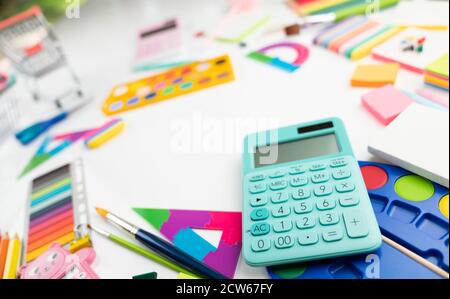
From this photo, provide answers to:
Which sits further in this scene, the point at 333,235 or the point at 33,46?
the point at 33,46

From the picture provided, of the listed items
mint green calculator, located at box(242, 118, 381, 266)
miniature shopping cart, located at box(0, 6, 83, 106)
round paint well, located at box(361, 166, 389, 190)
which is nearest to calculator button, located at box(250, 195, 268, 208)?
mint green calculator, located at box(242, 118, 381, 266)

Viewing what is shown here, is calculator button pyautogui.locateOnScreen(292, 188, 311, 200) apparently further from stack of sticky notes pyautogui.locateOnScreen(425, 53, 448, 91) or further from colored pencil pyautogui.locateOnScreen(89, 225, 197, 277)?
A: stack of sticky notes pyautogui.locateOnScreen(425, 53, 448, 91)

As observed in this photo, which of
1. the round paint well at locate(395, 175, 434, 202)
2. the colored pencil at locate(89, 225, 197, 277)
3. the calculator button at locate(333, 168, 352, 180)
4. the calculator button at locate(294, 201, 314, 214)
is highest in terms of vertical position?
the calculator button at locate(333, 168, 352, 180)

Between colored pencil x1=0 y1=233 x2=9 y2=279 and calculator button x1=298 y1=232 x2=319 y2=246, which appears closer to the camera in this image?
calculator button x1=298 y1=232 x2=319 y2=246

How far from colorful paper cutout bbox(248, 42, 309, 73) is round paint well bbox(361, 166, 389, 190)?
260 mm

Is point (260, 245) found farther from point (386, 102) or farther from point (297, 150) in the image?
point (386, 102)

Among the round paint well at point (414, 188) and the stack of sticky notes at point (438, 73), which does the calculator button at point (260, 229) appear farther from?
the stack of sticky notes at point (438, 73)

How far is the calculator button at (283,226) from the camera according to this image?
321mm

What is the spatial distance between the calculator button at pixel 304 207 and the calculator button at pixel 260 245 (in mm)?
41

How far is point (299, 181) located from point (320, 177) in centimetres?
2

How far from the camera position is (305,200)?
34cm

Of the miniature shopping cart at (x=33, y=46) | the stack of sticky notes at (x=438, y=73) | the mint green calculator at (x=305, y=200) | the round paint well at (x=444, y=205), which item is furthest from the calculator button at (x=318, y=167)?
the miniature shopping cart at (x=33, y=46)

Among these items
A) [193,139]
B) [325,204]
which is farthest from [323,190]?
[193,139]

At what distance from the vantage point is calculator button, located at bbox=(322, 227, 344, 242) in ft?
0.99
